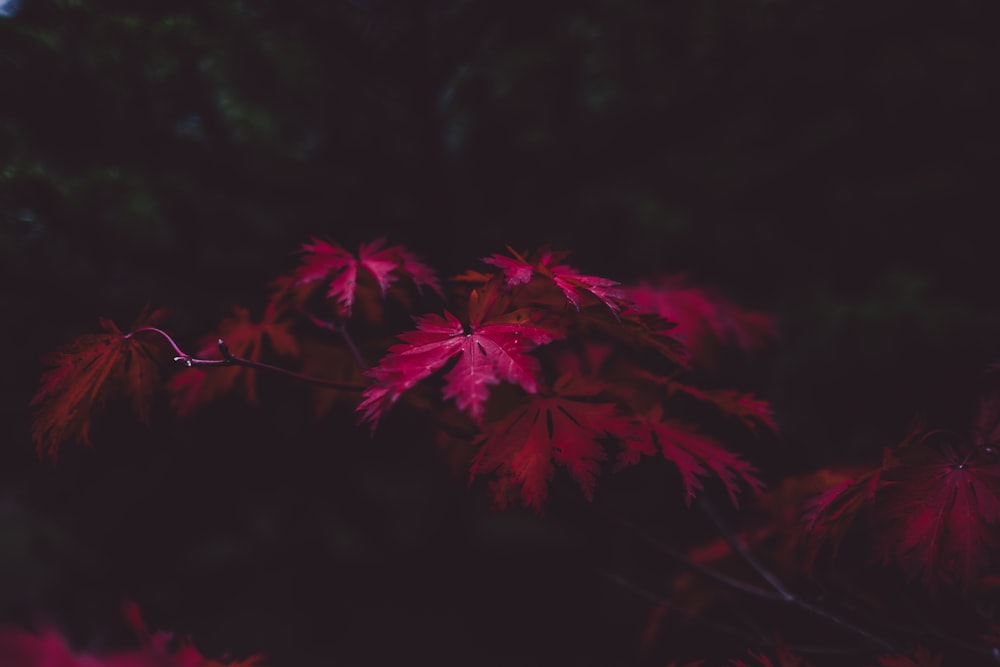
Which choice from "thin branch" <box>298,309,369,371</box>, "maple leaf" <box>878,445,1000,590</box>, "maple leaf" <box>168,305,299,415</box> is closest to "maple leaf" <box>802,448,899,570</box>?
"maple leaf" <box>878,445,1000,590</box>

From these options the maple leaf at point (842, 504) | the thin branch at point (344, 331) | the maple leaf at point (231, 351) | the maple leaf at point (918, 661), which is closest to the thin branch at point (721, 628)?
the maple leaf at point (918, 661)

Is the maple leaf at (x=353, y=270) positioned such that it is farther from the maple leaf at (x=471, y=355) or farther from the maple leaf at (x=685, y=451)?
the maple leaf at (x=685, y=451)

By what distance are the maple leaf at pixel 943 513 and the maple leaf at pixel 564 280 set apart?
0.47 meters

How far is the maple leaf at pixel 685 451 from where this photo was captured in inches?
33.6

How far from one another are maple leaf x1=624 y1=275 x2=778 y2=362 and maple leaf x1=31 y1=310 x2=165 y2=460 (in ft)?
2.97

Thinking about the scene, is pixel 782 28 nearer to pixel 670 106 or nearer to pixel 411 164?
pixel 670 106

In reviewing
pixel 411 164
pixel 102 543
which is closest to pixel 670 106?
pixel 411 164

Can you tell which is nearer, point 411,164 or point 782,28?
point 782,28

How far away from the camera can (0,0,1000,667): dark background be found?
1.92m

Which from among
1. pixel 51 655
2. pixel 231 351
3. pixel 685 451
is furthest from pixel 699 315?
pixel 51 655

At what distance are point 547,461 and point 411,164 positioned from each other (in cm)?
176

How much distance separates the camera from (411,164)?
2275mm

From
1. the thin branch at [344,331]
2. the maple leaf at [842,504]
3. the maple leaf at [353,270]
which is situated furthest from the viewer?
the thin branch at [344,331]

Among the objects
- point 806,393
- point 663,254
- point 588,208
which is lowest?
point 806,393
